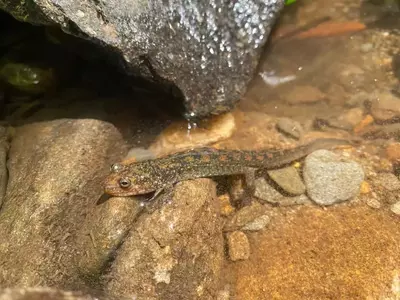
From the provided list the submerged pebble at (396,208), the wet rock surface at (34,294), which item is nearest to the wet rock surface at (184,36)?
the submerged pebble at (396,208)

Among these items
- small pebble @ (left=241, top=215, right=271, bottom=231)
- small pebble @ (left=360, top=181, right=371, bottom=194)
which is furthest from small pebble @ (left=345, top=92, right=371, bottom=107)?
small pebble @ (left=241, top=215, right=271, bottom=231)

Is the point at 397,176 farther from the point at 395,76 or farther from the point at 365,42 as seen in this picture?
the point at 365,42

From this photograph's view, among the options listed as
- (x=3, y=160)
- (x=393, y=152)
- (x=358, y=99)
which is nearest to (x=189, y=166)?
(x=3, y=160)

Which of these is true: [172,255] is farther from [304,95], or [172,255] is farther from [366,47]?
[366,47]

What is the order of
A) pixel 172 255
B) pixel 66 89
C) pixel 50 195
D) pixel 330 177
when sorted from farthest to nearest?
pixel 66 89 < pixel 330 177 < pixel 50 195 < pixel 172 255

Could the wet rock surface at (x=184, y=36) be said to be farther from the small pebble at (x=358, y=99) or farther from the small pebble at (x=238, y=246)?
the small pebble at (x=238, y=246)

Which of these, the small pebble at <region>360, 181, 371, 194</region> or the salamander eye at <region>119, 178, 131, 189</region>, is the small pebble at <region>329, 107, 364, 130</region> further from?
the salamander eye at <region>119, 178, 131, 189</region>

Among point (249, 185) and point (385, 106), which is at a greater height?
point (249, 185)
